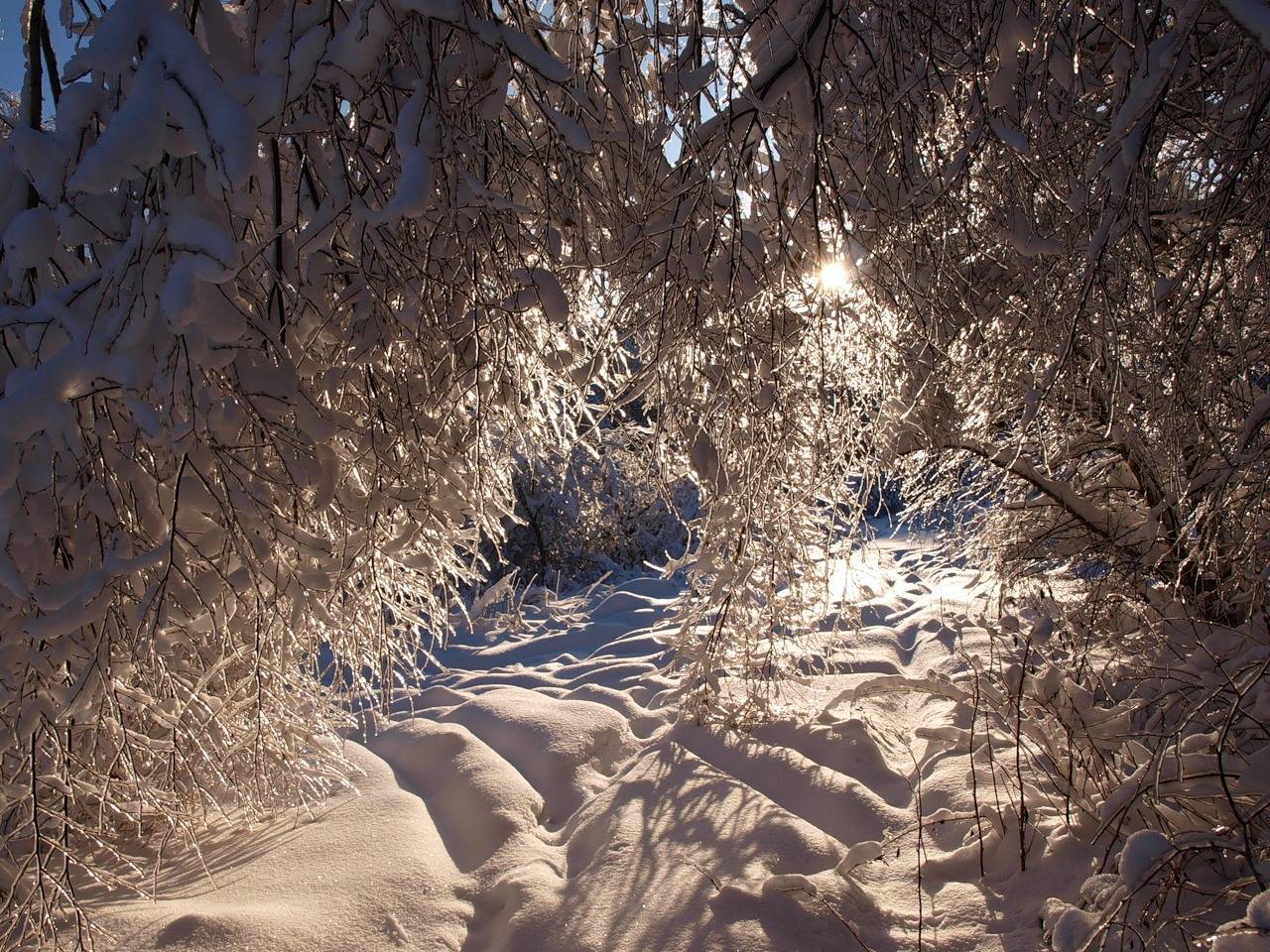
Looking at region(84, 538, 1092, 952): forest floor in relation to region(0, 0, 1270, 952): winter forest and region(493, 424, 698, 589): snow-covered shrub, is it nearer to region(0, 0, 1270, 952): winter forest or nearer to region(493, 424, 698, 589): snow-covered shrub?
region(0, 0, 1270, 952): winter forest

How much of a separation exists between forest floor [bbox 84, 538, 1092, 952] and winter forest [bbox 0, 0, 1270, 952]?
0.07 ft

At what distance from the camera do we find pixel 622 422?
2.51 meters

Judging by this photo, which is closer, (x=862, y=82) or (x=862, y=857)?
(x=862, y=82)

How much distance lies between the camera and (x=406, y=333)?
164cm

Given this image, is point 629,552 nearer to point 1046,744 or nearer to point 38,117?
point 1046,744

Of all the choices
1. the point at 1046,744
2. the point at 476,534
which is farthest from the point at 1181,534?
the point at 476,534

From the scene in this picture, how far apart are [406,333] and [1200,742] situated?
7.69ft

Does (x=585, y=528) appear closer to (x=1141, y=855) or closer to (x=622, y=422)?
(x=622, y=422)

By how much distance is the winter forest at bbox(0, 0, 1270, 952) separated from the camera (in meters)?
1.21

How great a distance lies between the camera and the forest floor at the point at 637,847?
6.77ft

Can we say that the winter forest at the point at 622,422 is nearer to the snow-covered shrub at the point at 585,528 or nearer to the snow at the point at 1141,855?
the snow at the point at 1141,855

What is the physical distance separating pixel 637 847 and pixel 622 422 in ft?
5.05

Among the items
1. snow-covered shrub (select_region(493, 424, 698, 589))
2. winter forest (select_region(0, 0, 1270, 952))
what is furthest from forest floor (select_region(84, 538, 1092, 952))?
snow-covered shrub (select_region(493, 424, 698, 589))

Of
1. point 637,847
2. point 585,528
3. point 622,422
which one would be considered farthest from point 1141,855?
point 585,528
